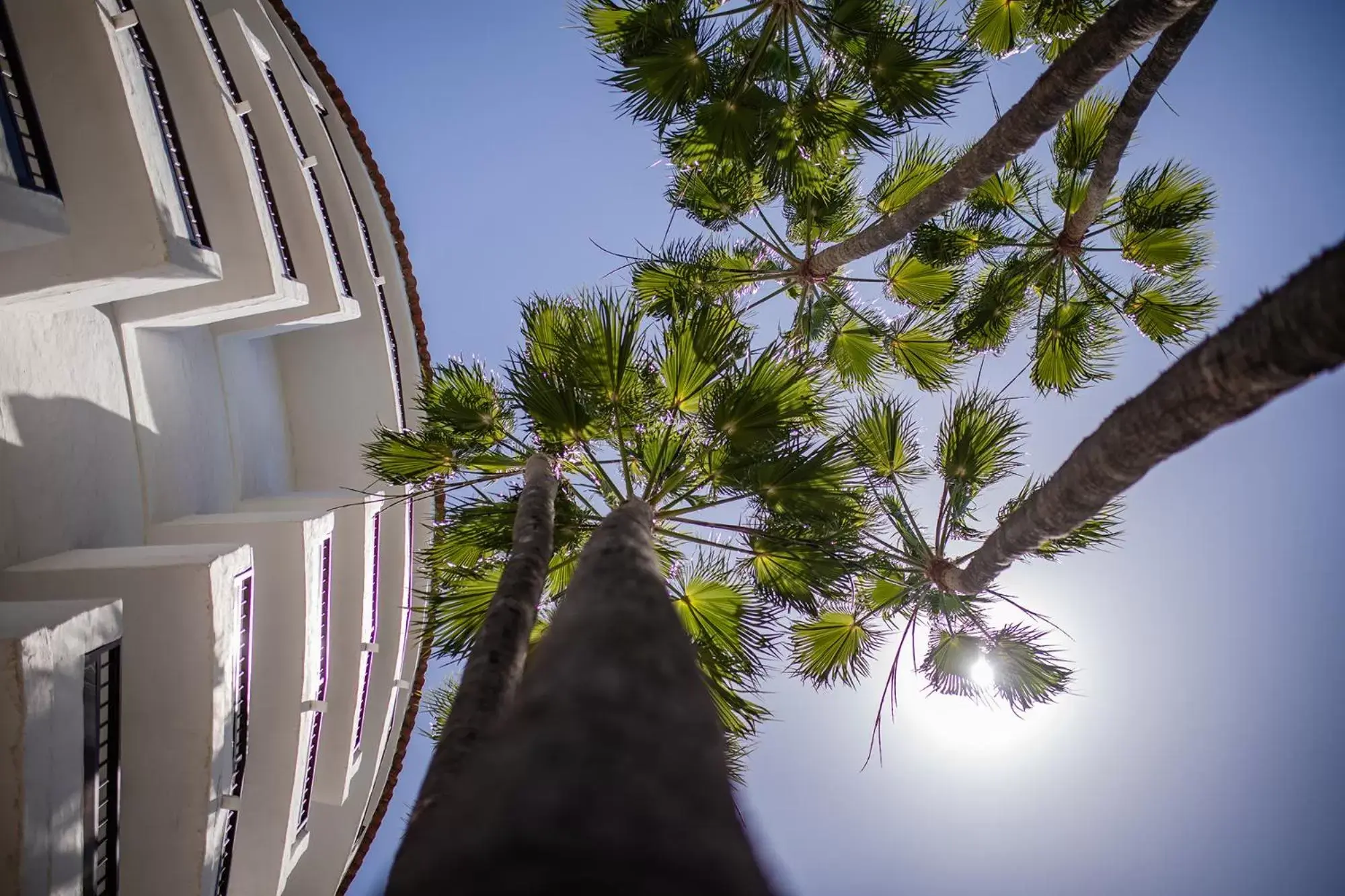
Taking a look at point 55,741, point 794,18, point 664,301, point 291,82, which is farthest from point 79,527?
point 794,18

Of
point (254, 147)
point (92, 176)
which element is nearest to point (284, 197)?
point (254, 147)

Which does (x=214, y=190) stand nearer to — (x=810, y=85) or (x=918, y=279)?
(x=810, y=85)

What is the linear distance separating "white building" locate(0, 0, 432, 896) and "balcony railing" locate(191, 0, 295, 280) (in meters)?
0.06

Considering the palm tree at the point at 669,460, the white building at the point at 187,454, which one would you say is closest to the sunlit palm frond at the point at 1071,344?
the palm tree at the point at 669,460

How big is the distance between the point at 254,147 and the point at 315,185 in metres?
0.89

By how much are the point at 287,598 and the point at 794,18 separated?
7999 mm

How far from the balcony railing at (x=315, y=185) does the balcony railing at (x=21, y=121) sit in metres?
3.56

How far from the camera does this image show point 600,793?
1.17 m

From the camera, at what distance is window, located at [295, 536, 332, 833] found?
7879 mm

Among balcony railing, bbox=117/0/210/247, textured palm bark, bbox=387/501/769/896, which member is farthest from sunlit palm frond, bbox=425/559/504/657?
balcony railing, bbox=117/0/210/247

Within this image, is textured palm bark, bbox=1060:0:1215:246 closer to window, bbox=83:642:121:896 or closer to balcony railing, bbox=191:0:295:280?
balcony railing, bbox=191:0:295:280

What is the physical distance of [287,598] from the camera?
23.9ft

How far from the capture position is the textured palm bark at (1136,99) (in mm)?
4625

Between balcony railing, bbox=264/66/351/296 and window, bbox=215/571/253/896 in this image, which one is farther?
balcony railing, bbox=264/66/351/296
